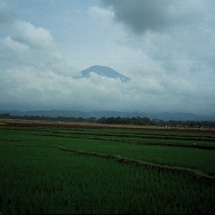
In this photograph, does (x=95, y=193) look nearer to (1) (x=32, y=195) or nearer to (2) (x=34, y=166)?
(1) (x=32, y=195)

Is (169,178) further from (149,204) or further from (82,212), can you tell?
(82,212)

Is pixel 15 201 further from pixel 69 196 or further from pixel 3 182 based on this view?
pixel 3 182

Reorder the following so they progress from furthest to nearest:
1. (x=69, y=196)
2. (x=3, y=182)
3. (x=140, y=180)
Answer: (x=140, y=180) < (x=3, y=182) < (x=69, y=196)

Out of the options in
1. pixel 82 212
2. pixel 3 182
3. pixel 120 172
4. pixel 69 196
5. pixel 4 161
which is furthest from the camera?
pixel 4 161

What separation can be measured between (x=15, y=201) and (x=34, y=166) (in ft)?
13.3

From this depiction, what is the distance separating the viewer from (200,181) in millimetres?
7641

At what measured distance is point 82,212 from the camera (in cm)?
491

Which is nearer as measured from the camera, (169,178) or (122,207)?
(122,207)

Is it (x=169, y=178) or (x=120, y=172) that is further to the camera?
(x=120, y=172)

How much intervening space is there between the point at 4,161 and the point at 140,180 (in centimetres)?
608

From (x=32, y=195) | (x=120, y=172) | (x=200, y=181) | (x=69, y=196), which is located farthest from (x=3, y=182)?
(x=200, y=181)

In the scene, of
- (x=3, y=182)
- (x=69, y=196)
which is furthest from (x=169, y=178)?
(x=3, y=182)

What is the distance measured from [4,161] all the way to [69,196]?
5.95 metres

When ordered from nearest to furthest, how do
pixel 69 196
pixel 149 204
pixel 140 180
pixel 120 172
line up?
pixel 149 204 < pixel 69 196 < pixel 140 180 < pixel 120 172
